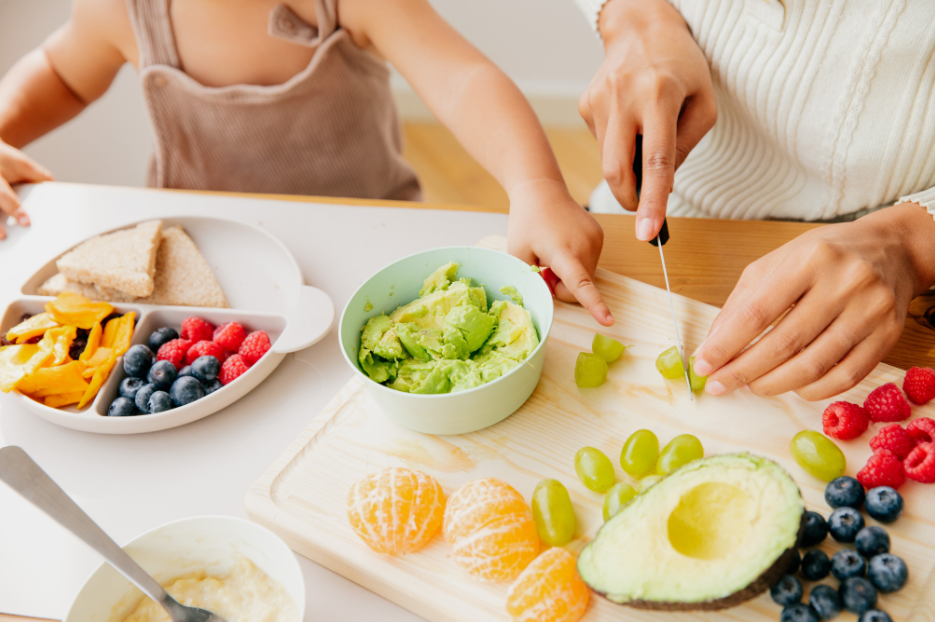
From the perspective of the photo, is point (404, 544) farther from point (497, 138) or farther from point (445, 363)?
point (497, 138)

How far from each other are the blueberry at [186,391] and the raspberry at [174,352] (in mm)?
66

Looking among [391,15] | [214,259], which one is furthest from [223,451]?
[391,15]

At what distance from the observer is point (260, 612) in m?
0.78

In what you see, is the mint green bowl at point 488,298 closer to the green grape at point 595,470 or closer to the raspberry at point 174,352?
the green grape at point 595,470

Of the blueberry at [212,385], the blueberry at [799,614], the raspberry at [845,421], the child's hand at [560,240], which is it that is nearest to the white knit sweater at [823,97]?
the raspberry at [845,421]

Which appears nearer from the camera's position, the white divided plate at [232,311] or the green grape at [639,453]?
the green grape at [639,453]

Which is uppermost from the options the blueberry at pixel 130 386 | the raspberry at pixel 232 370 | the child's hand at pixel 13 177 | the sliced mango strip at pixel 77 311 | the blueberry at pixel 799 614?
the child's hand at pixel 13 177

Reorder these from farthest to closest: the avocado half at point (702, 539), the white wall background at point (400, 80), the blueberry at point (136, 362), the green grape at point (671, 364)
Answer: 1. the white wall background at point (400, 80)
2. the blueberry at point (136, 362)
3. the green grape at point (671, 364)
4. the avocado half at point (702, 539)

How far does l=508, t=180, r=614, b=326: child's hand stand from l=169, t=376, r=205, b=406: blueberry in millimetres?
611

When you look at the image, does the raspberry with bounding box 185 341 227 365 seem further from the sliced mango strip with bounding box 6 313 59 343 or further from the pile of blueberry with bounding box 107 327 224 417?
the sliced mango strip with bounding box 6 313 59 343

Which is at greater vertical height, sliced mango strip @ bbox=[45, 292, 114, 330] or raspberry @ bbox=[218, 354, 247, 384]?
sliced mango strip @ bbox=[45, 292, 114, 330]

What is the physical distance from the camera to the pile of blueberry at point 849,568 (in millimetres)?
738

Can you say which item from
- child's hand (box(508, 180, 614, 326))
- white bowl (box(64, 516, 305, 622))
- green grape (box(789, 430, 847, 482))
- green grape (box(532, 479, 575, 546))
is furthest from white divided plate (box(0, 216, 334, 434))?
green grape (box(789, 430, 847, 482))

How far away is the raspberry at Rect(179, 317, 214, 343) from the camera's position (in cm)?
119
